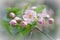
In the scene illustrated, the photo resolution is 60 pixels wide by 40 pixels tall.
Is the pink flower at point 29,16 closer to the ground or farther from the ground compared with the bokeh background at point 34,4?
farther from the ground

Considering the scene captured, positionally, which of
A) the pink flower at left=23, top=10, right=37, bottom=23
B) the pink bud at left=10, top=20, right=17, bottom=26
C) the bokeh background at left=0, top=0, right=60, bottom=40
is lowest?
the bokeh background at left=0, top=0, right=60, bottom=40

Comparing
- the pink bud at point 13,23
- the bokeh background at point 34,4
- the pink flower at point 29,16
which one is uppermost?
the pink flower at point 29,16

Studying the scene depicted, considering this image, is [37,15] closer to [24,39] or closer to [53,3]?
[24,39]

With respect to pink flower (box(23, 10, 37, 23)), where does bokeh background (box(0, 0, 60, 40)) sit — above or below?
below

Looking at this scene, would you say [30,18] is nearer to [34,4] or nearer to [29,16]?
[29,16]

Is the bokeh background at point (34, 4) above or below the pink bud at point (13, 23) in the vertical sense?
below

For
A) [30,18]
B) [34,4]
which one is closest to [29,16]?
[30,18]

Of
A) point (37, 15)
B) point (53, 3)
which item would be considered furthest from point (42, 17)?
point (53, 3)

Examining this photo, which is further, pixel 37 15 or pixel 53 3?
pixel 53 3

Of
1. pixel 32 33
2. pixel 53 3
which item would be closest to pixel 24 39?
pixel 32 33

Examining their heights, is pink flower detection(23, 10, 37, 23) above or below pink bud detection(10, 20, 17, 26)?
above

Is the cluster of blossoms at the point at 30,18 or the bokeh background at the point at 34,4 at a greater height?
the cluster of blossoms at the point at 30,18
